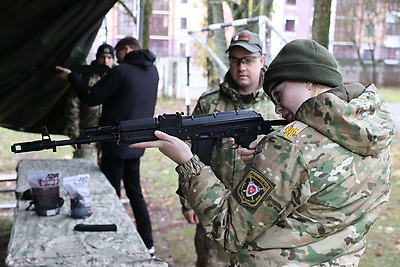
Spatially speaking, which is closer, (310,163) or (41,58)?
(310,163)

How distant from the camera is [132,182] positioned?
14.7 ft

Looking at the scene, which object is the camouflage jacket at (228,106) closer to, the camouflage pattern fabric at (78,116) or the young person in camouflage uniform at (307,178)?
the young person in camouflage uniform at (307,178)

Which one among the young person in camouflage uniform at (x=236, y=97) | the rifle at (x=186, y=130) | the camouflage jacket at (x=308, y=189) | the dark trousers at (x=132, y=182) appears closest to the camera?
the camouflage jacket at (x=308, y=189)

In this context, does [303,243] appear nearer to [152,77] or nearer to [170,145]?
[170,145]

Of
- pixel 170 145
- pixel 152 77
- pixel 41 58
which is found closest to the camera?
pixel 170 145

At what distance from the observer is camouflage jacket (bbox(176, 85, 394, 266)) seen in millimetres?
1484

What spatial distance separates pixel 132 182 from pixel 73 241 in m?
1.92

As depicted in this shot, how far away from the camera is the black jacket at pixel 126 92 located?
4.20m

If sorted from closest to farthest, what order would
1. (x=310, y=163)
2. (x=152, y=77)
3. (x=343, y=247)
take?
(x=310, y=163) → (x=343, y=247) → (x=152, y=77)

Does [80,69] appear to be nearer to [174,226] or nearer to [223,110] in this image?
[174,226]

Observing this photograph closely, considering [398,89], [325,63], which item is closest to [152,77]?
[325,63]

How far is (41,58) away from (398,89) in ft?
70.2

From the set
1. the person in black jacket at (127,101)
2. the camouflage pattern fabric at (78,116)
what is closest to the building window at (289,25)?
the camouflage pattern fabric at (78,116)

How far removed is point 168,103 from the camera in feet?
51.0
